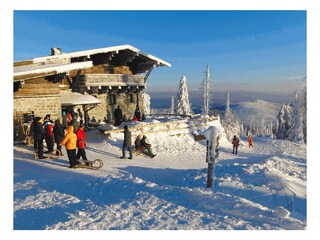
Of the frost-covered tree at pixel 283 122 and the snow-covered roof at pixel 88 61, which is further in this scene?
the frost-covered tree at pixel 283 122

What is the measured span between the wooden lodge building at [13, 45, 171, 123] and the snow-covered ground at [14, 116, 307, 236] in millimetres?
4170

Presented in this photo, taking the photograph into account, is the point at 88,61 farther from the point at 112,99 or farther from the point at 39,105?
the point at 112,99

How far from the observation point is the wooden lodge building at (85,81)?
54.5 ft

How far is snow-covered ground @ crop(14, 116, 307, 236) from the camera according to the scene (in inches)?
249

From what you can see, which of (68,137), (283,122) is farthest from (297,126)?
(68,137)

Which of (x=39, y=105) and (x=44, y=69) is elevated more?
(x=44, y=69)

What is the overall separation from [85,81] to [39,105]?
22.4ft

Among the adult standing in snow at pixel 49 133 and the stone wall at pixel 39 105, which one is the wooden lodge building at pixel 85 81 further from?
the adult standing in snow at pixel 49 133

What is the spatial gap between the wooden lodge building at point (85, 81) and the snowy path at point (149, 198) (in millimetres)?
4560

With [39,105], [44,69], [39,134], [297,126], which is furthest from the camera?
[297,126]

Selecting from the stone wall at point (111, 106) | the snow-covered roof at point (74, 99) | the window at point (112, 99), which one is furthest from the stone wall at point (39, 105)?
the window at point (112, 99)

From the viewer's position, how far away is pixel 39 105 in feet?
56.1

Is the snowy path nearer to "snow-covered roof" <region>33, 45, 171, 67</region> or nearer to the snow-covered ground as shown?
the snow-covered ground

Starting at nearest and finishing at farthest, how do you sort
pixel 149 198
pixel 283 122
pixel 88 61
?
1. pixel 149 198
2. pixel 88 61
3. pixel 283 122
